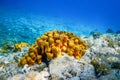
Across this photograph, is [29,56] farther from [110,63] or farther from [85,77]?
[110,63]

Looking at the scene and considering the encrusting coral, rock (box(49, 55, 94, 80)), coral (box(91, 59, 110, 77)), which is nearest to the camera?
coral (box(91, 59, 110, 77))

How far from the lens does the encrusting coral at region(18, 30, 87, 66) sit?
25.7 ft

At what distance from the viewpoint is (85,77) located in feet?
20.7

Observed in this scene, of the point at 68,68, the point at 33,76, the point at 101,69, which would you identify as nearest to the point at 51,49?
the point at 68,68

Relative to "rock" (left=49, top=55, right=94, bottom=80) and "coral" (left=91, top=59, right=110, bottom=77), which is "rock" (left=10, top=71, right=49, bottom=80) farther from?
"coral" (left=91, top=59, right=110, bottom=77)

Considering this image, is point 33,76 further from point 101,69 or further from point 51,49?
point 101,69

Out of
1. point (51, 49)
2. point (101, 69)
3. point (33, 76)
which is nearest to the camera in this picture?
point (101, 69)

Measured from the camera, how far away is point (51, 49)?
784 cm

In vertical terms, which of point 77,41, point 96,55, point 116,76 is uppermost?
point 77,41

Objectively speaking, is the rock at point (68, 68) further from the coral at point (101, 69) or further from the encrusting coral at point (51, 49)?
the encrusting coral at point (51, 49)

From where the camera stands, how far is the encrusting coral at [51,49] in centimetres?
783

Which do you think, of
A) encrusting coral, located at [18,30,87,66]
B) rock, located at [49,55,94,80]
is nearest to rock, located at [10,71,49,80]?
rock, located at [49,55,94,80]

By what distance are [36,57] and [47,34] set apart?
1375mm

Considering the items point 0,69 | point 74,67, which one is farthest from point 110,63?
point 0,69
